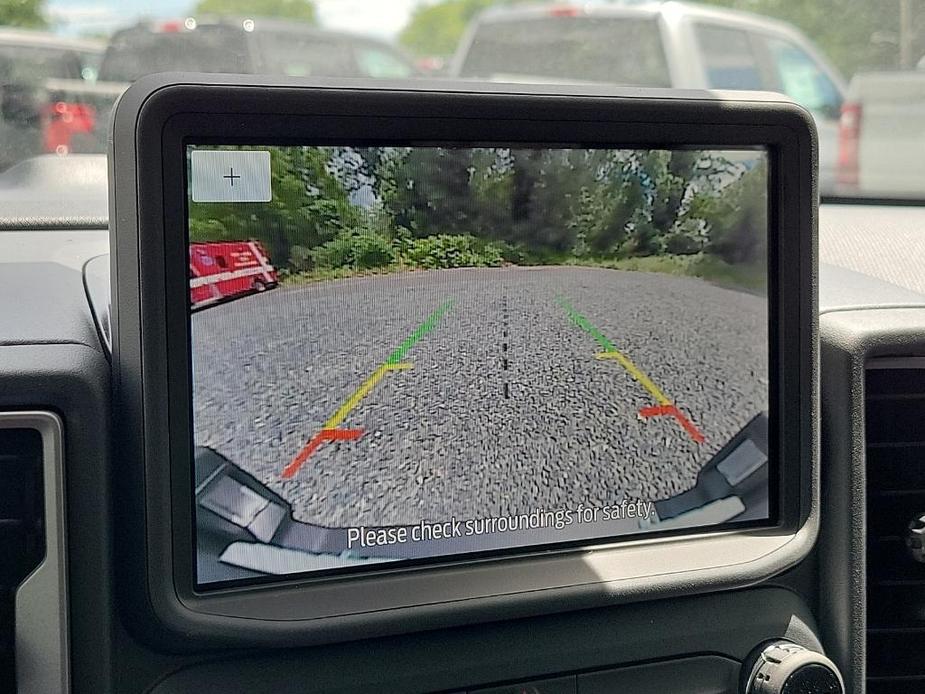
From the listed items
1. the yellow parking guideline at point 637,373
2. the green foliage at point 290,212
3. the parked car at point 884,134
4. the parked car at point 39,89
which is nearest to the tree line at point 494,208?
the green foliage at point 290,212

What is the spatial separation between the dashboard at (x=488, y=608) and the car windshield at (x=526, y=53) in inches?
7.5

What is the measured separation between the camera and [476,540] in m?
Result: 1.86

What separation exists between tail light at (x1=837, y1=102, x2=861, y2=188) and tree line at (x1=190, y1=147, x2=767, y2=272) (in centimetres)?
101

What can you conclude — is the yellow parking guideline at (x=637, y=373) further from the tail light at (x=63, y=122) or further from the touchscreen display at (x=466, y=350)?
the tail light at (x=63, y=122)

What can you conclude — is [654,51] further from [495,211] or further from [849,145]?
[495,211]

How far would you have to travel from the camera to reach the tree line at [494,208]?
5.57 feet

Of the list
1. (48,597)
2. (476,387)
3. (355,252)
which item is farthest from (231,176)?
(48,597)

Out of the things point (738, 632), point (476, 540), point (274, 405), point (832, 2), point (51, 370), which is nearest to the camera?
point (51, 370)

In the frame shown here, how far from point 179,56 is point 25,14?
0.31 m

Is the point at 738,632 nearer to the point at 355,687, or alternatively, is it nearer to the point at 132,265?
the point at 355,687

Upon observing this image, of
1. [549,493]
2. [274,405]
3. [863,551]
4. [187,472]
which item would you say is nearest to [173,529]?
[187,472]

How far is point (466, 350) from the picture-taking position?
181 cm

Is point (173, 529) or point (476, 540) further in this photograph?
point (476, 540)

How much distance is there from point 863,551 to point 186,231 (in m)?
1.33
